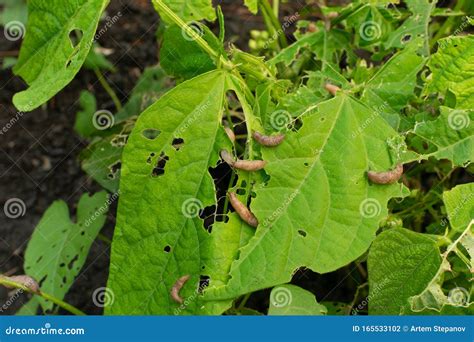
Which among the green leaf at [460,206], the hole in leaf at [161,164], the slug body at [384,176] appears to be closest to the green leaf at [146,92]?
the hole in leaf at [161,164]

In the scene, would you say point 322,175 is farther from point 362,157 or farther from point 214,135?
point 214,135

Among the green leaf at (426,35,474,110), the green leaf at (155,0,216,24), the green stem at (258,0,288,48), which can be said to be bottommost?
the green leaf at (426,35,474,110)

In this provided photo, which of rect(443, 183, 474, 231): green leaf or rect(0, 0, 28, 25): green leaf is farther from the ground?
rect(0, 0, 28, 25): green leaf

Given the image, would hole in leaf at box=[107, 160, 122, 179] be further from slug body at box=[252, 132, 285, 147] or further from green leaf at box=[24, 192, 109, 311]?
slug body at box=[252, 132, 285, 147]

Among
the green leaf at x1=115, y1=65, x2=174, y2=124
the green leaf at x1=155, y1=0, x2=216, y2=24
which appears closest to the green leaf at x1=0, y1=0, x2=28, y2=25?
the green leaf at x1=115, y1=65, x2=174, y2=124

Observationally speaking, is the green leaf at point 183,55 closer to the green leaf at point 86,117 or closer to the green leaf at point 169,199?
Result: the green leaf at point 169,199

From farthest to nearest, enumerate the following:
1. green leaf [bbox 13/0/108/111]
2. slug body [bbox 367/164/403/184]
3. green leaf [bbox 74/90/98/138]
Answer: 1. green leaf [bbox 74/90/98/138]
2. slug body [bbox 367/164/403/184]
3. green leaf [bbox 13/0/108/111]

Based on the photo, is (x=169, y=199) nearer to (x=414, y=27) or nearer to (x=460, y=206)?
(x=460, y=206)
